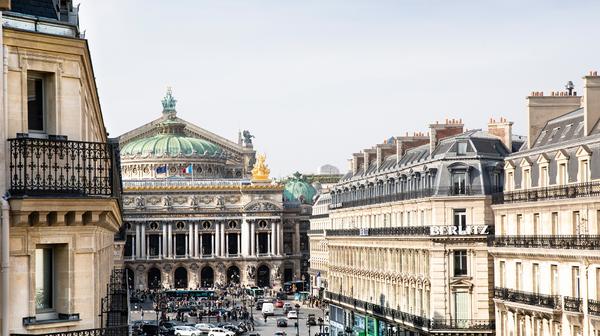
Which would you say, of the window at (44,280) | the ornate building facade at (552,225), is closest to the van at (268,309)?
the ornate building facade at (552,225)

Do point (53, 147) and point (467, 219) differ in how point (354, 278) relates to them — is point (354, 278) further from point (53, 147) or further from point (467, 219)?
point (53, 147)

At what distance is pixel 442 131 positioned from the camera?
80062mm

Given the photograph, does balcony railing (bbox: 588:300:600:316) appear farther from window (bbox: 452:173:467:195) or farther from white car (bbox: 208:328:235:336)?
white car (bbox: 208:328:235:336)

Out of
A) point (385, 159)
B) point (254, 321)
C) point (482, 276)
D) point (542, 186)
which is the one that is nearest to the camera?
point (542, 186)

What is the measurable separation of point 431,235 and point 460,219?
1.81 meters

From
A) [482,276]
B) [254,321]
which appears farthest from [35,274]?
[254,321]

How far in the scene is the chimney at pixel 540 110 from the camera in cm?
6431

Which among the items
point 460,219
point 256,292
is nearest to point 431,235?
point 460,219

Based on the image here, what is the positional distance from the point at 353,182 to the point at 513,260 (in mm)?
40404

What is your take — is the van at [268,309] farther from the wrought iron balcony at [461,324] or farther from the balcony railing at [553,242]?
the balcony railing at [553,242]

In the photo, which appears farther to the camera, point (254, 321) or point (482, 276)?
point (254, 321)

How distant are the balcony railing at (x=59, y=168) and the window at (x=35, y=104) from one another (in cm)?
57

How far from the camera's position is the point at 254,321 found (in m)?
145

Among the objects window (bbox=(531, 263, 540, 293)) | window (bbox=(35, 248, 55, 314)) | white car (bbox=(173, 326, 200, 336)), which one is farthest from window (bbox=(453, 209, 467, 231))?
window (bbox=(35, 248, 55, 314))
